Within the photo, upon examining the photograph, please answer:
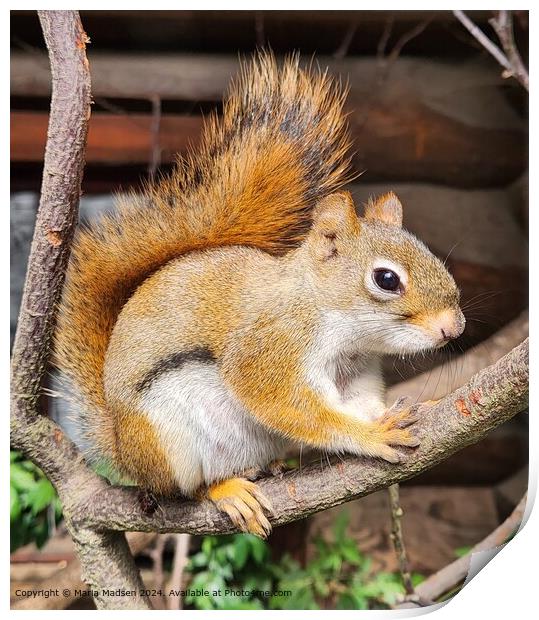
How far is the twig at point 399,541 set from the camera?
3.93 feet

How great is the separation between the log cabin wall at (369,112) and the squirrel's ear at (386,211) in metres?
0.05

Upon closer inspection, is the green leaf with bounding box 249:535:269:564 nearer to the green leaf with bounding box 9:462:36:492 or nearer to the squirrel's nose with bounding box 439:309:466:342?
the green leaf with bounding box 9:462:36:492

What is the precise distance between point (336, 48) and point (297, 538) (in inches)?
33.6

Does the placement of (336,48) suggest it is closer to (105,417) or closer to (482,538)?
(105,417)

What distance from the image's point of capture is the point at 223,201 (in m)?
1.08

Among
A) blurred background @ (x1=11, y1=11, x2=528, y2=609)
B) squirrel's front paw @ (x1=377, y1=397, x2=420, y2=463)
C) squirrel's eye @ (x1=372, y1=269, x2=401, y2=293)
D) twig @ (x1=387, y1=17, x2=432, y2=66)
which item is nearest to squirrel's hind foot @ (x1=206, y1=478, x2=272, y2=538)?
blurred background @ (x1=11, y1=11, x2=528, y2=609)

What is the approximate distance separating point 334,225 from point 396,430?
0.28 meters

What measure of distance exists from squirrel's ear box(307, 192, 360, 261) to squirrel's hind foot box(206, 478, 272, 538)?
36 cm

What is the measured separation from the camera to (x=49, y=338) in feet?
3.75

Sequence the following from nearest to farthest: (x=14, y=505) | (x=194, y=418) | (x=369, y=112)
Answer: (x=194, y=418), (x=369, y=112), (x=14, y=505)

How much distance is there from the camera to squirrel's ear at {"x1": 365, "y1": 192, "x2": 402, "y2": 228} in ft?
3.43

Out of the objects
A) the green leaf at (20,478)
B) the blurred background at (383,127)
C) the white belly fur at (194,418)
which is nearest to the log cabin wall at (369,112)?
the blurred background at (383,127)

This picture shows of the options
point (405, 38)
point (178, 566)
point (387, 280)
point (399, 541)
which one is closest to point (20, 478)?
point (178, 566)

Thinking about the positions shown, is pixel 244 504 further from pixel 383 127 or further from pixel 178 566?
pixel 383 127
